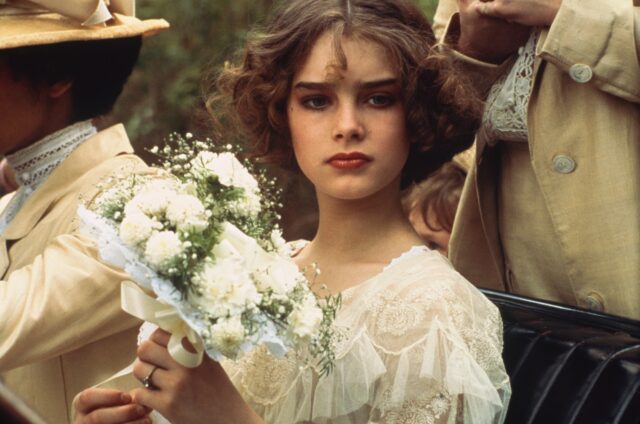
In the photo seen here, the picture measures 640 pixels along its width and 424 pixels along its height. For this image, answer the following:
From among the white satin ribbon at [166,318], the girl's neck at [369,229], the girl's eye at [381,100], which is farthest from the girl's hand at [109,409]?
the girl's eye at [381,100]

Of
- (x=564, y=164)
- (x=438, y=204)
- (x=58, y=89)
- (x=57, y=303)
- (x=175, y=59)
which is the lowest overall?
(x=175, y=59)

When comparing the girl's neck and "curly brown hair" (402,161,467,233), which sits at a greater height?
the girl's neck

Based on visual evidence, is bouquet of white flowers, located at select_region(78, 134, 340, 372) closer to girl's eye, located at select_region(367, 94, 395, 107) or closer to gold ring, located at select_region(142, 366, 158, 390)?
gold ring, located at select_region(142, 366, 158, 390)

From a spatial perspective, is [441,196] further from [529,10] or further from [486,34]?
[529,10]

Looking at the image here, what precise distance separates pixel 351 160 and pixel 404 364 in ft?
1.56

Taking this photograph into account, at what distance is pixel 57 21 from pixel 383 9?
98 centimetres

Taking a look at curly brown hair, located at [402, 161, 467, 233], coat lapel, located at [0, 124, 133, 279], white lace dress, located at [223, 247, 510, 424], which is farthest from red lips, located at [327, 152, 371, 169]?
curly brown hair, located at [402, 161, 467, 233]

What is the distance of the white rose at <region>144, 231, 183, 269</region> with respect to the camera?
176 cm

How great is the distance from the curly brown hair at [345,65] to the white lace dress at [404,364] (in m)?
0.39

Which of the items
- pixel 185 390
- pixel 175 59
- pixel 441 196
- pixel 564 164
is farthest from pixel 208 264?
pixel 175 59

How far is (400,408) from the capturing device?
208 cm

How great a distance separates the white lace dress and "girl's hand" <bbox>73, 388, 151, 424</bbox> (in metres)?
0.27

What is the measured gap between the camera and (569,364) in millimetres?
2260

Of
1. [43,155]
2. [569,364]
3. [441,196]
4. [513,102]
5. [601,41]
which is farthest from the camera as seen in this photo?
[441,196]
